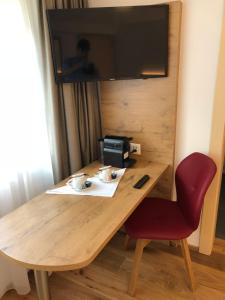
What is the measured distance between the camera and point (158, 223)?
59.9 inches

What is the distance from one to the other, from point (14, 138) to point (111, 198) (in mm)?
716

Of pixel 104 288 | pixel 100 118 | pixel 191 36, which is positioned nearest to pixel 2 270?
pixel 104 288

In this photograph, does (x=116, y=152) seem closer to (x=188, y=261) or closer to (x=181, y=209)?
(x=181, y=209)

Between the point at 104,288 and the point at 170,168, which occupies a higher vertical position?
the point at 170,168

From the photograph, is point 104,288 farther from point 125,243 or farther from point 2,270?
point 2,270

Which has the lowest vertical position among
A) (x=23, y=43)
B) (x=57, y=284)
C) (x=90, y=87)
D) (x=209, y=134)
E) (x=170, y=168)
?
(x=57, y=284)

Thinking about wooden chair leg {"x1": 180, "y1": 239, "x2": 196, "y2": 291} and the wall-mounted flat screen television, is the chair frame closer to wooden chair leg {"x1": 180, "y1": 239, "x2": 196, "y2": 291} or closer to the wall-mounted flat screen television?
wooden chair leg {"x1": 180, "y1": 239, "x2": 196, "y2": 291}

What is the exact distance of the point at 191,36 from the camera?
60.1 inches

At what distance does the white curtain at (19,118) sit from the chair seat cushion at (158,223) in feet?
2.28

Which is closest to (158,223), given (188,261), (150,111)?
(188,261)

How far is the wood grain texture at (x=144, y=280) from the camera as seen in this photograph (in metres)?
Answer: 1.59

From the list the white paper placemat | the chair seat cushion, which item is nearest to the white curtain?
the white paper placemat

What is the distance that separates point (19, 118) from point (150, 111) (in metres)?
0.92

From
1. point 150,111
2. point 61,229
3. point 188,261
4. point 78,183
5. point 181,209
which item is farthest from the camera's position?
point 150,111
